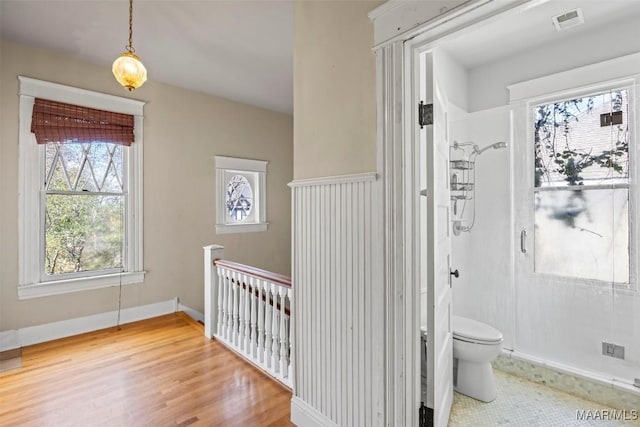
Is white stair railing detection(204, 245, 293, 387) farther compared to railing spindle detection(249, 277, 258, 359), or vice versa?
railing spindle detection(249, 277, 258, 359)

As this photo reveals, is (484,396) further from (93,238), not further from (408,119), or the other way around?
(93,238)

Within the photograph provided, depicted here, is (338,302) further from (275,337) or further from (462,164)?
(462,164)

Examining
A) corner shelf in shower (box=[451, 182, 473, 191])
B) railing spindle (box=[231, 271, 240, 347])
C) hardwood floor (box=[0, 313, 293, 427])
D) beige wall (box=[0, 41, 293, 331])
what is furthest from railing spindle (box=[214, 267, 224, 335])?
corner shelf in shower (box=[451, 182, 473, 191])

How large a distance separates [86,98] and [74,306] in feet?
6.88

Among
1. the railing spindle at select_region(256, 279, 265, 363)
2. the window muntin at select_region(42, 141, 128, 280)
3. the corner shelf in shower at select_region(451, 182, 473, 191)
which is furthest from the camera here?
the window muntin at select_region(42, 141, 128, 280)

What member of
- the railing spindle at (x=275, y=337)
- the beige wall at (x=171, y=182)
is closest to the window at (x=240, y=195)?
the beige wall at (x=171, y=182)

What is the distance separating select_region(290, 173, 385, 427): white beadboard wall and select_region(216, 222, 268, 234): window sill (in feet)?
8.98

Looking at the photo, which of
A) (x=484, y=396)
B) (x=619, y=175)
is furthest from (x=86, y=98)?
(x=619, y=175)

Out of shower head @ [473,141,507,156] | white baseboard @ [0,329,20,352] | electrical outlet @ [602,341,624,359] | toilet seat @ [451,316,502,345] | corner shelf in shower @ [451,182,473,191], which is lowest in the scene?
white baseboard @ [0,329,20,352]

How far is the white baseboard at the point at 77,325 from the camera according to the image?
9.28ft

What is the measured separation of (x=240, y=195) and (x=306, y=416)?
133 inches

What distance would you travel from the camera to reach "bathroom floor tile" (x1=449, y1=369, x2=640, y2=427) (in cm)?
192

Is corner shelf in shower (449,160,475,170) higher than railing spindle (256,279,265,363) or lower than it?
higher

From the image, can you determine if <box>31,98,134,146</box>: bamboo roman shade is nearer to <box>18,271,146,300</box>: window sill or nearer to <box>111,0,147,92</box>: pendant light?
<box>18,271,146,300</box>: window sill
